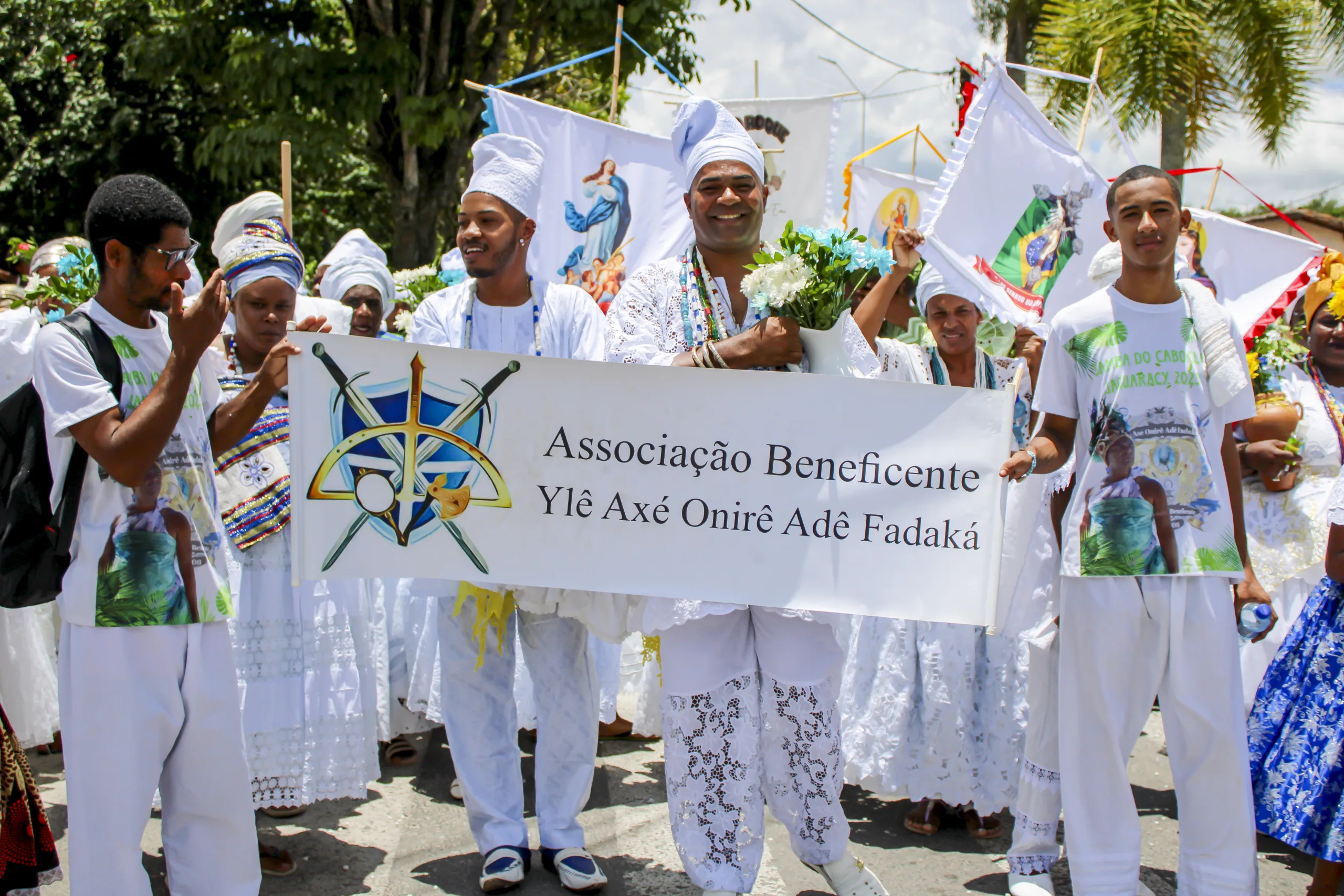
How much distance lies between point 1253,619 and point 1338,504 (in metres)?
0.43

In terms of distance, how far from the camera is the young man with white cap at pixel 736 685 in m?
3.33

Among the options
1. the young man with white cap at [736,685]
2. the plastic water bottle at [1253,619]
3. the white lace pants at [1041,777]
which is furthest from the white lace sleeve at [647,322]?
the plastic water bottle at [1253,619]

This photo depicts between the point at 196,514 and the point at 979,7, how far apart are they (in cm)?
1901

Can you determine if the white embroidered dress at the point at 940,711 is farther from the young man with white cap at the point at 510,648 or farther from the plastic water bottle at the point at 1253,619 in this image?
the young man with white cap at the point at 510,648

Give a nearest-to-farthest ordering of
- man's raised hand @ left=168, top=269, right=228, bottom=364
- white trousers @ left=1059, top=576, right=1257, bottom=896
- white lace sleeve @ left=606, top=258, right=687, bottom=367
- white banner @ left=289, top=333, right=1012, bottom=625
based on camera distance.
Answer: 1. man's raised hand @ left=168, top=269, right=228, bottom=364
2. white banner @ left=289, top=333, right=1012, bottom=625
3. white trousers @ left=1059, top=576, right=1257, bottom=896
4. white lace sleeve @ left=606, top=258, right=687, bottom=367

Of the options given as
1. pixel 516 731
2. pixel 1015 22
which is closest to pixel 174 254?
pixel 516 731

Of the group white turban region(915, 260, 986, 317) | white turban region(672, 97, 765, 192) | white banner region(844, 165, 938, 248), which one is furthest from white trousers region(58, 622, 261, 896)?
white banner region(844, 165, 938, 248)

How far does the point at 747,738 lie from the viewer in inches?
132

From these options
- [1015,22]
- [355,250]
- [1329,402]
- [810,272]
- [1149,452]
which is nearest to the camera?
[810,272]

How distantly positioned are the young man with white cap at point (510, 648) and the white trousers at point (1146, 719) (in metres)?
1.54

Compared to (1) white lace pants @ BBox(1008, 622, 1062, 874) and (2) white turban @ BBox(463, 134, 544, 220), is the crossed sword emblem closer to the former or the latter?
(2) white turban @ BBox(463, 134, 544, 220)

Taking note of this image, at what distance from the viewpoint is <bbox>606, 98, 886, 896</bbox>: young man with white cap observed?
131 inches

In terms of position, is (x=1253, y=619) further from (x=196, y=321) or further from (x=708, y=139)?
(x=196, y=321)

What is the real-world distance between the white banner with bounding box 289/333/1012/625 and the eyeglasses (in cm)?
41
